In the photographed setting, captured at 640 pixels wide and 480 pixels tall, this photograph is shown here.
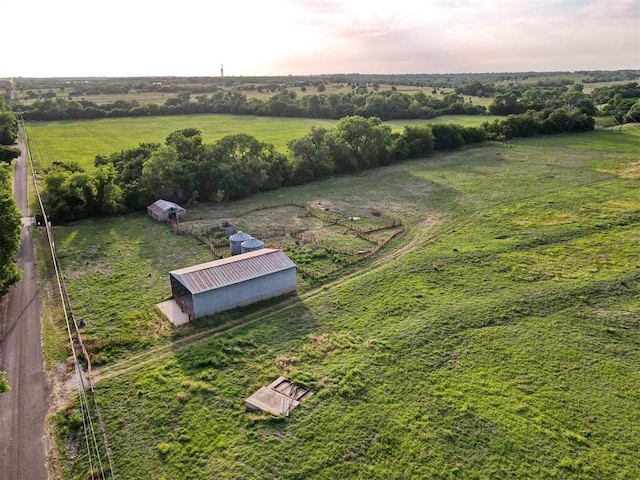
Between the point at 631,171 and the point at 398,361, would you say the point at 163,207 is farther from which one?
the point at 631,171

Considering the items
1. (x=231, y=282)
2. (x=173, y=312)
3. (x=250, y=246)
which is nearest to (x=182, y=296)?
(x=173, y=312)

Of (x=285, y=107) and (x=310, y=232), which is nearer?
(x=310, y=232)

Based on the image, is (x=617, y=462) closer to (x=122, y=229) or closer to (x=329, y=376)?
(x=329, y=376)

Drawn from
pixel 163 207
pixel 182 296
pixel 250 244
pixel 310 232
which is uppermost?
pixel 163 207

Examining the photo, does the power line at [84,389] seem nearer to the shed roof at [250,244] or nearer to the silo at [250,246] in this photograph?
the silo at [250,246]

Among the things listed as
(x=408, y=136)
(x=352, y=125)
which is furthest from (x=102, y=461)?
(x=408, y=136)
